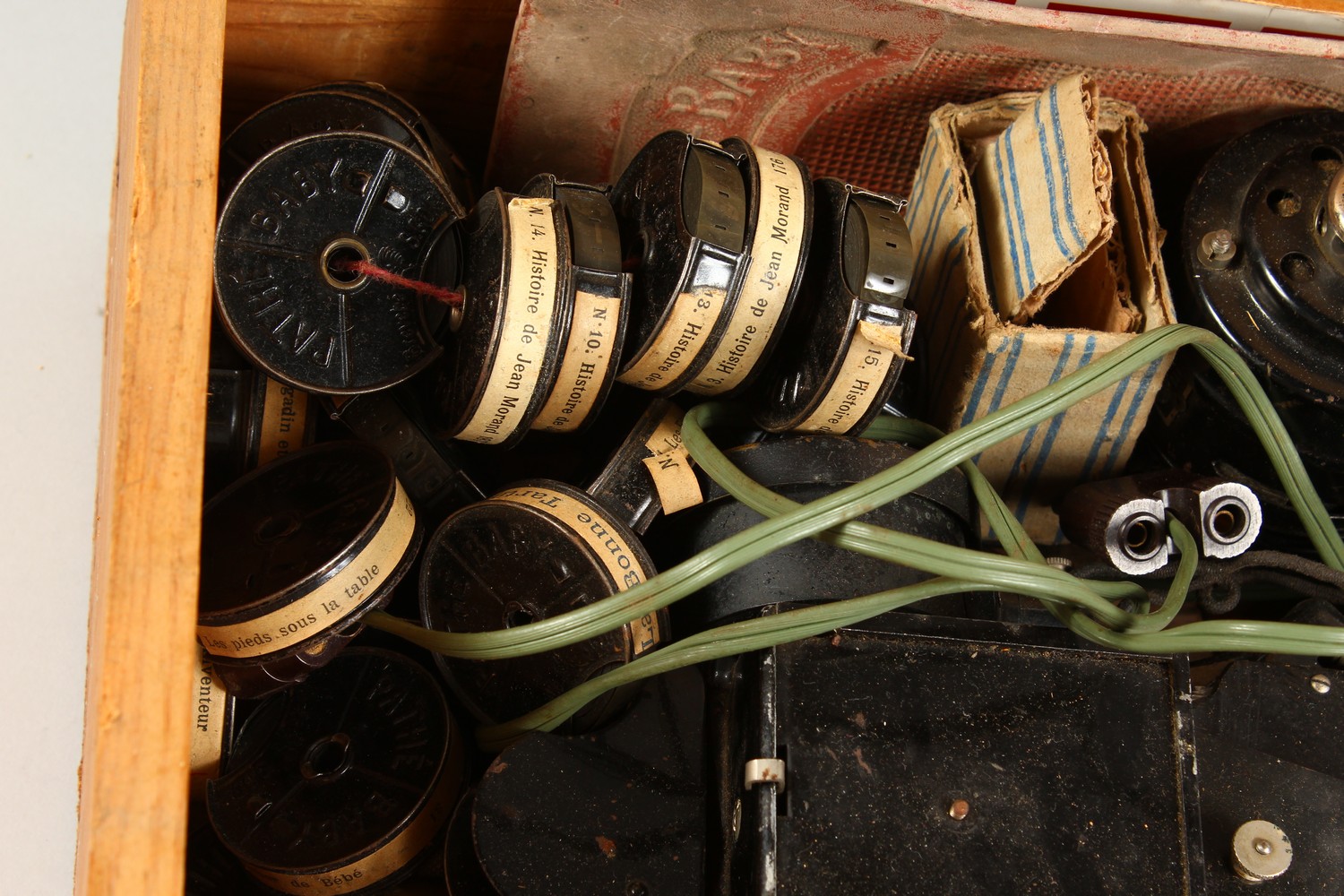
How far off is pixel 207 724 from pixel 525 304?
416 millimetres

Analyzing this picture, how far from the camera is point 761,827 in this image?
72 centimetres

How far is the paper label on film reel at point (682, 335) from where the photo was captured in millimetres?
798

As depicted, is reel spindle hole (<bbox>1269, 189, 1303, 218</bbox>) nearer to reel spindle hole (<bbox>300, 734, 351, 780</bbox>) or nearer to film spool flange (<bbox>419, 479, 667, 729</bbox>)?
film spool flange (<bbox>419, 479, 667, 729</bbox>)

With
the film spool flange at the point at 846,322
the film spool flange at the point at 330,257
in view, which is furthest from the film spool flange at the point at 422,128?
the film spool flange at the point at 846,322

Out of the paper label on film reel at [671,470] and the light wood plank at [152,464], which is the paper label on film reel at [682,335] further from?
the light wood plank at [152,464]

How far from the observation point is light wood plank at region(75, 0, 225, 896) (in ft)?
1.81

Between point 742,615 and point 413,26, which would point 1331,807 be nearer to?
point 742,615

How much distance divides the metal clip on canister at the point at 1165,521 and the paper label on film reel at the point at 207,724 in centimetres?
70

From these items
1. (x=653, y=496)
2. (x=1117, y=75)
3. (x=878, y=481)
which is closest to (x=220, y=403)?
(x=653, y=496)

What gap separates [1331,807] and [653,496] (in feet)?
1.82

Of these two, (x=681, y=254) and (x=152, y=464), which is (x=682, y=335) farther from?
(x=152, y=464)

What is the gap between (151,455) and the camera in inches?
23.5

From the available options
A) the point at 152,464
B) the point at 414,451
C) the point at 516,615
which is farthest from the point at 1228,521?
the point at 152,464

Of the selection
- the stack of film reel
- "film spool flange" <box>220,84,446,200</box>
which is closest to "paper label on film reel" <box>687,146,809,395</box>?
the stack of film reel
